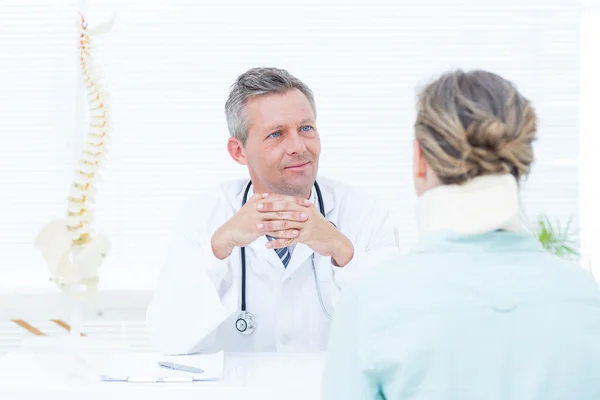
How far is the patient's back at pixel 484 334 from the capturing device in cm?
A: 99

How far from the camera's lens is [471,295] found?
39.4 inches

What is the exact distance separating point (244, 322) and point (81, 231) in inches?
21.0

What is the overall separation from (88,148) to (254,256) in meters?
0.57

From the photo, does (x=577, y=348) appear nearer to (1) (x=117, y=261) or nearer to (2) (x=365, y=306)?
(2) (x=365, y=306)

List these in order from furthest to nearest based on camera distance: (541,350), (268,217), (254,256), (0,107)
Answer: (0,107)
(254,256)
(268,217)
(541,350)

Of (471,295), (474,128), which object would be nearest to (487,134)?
(474,128)

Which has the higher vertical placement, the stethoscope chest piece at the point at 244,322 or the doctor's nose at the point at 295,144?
the doctor's nose at the point at 295,144

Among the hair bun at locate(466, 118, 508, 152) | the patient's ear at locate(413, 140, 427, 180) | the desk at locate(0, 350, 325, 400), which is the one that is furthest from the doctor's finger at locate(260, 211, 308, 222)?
the hair bun at locate(466, 118, 508, 152)

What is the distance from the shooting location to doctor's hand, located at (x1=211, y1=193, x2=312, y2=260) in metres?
2.11

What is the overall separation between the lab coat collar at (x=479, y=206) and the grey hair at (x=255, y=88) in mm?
1294

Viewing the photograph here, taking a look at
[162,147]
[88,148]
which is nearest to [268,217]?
[88,148]

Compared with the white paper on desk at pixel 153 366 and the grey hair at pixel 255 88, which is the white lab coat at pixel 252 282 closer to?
the white paper on desk at pixel 153 366

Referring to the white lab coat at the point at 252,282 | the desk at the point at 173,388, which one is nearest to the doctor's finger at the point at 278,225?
the white lab coat at the point at 252,282

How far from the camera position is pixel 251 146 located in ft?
7.79
